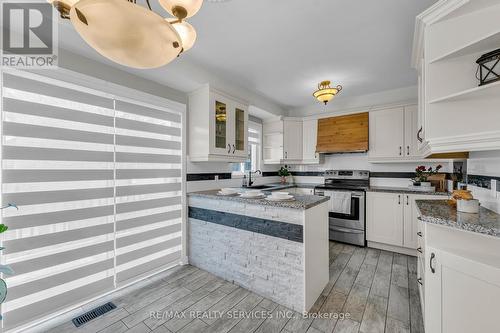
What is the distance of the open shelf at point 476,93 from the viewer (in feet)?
4.09

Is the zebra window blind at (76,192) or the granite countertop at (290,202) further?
the granite countertop at (290,202)

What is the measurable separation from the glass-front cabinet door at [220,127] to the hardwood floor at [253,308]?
162cm

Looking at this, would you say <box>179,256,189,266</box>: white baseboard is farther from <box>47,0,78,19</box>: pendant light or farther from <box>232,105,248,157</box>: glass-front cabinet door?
<box>47,0,78,19</box>: pendant light

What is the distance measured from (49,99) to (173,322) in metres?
2.23

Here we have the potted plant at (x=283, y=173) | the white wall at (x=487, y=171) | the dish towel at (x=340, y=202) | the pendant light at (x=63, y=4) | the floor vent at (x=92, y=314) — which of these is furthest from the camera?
the potted plant at (x=283, y=173)

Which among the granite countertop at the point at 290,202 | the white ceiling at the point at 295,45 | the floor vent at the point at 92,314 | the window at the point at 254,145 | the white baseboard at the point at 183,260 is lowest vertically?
the floor vent at the point at 92,314

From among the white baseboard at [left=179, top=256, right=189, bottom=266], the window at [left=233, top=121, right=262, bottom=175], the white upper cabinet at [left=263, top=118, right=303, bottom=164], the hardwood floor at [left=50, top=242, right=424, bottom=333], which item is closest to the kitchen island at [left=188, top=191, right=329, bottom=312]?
the hardwood floor at [left=50, top=242, right=424, bottom=333]

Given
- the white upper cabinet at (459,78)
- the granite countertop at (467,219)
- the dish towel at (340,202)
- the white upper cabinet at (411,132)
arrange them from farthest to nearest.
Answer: the dish towel at (340,202) < the white upper cabinet at (411,132) < the white upper cabinet at (459,78) < the granite countertop at (467,219)

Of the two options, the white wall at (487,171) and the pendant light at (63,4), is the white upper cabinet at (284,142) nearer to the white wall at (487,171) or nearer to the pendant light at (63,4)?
the white wall at (487,171)

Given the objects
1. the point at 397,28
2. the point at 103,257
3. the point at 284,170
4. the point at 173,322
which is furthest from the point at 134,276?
the point at 397,28

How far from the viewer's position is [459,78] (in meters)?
1.47

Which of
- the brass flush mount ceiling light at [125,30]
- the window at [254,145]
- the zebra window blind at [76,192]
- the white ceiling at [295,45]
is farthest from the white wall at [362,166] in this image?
the brass flush mount ceiling light at [125,30]

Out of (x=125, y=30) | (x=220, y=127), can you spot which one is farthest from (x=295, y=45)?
(x=125, y=30)

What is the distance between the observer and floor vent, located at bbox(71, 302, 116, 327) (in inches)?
72.2
